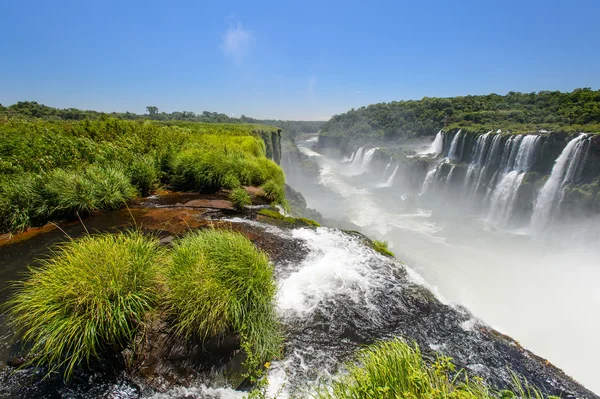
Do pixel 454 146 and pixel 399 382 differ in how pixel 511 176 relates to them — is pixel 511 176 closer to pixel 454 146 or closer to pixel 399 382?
pixel 454 146

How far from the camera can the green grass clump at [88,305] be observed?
2.61m

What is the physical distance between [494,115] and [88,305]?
A: 145 ft

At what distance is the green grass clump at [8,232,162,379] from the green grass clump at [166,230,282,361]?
0.39 meters

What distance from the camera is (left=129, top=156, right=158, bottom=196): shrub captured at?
901cm

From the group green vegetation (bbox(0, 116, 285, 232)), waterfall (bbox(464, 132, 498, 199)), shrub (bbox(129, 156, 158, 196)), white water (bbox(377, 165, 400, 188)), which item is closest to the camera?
green vegetation (bbox(0, 116, 285, 232))

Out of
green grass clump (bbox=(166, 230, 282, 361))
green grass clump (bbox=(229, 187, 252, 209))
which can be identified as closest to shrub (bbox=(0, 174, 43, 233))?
green grass clump (bbox=(229, 187, 252, 209))

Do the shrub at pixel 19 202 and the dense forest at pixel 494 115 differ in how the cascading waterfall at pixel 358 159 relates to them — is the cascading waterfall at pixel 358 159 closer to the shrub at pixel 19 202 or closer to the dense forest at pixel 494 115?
the dense forest at pixel 494 115

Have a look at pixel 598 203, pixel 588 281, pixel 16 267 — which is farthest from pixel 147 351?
pixel 598 203

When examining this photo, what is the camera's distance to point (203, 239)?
4.00m

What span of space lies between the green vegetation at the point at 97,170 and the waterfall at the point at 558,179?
18.8 m

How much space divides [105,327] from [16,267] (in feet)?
12.1

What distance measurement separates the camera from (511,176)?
2006 cm

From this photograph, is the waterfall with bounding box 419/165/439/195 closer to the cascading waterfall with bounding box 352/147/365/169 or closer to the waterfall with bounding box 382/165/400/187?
the waterfall with bounding box 382/165/400/187

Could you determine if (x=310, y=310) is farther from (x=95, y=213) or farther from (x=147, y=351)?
(x=95, y=213)
